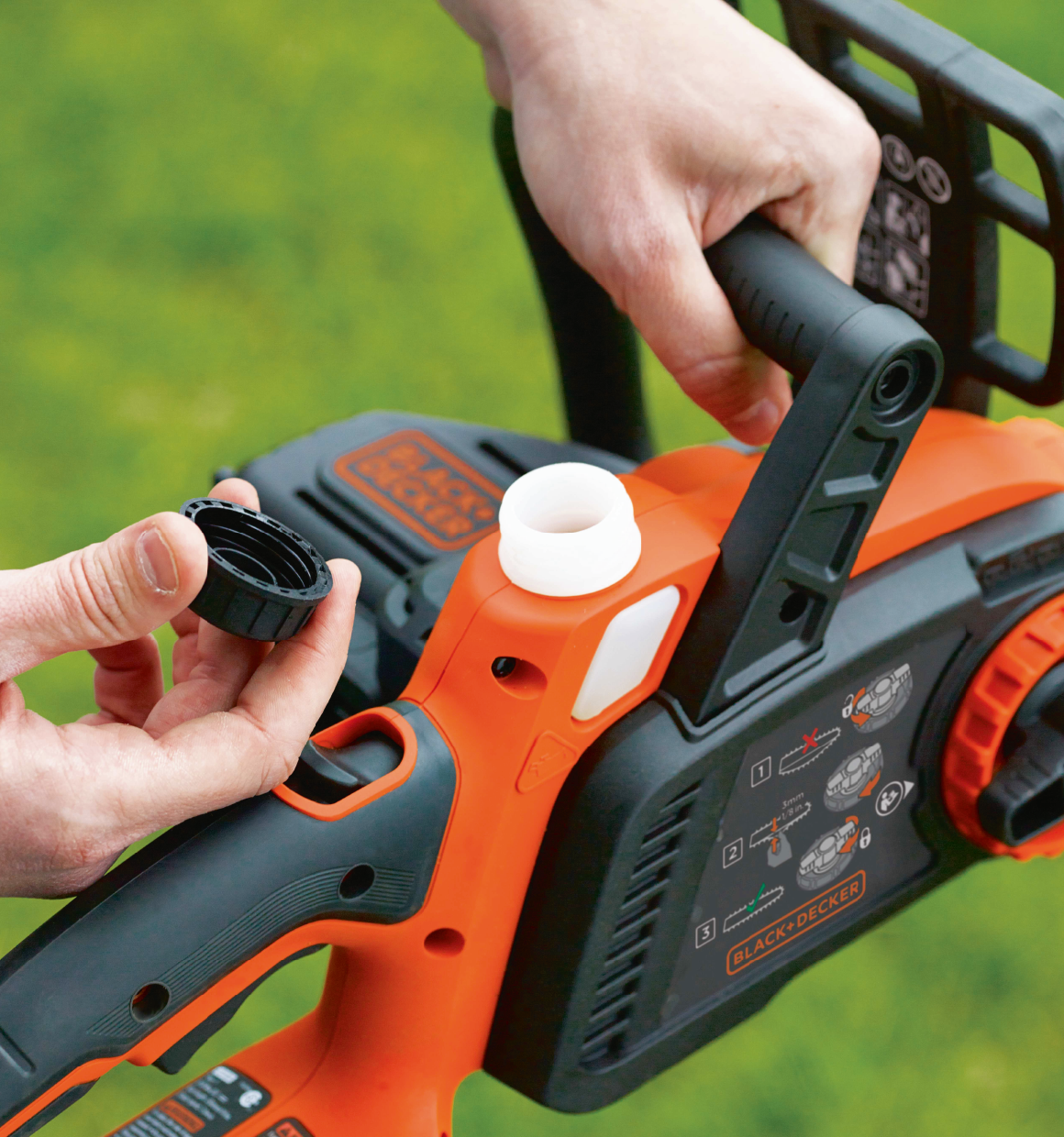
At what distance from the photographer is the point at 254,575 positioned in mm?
893

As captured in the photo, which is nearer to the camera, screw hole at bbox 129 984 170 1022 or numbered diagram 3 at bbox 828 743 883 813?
screw hole at bbox 129 984 170 1022

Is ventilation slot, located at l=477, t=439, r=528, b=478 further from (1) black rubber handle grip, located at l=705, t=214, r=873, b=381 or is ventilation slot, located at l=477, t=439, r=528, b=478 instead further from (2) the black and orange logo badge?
(1) black rubber handle grip, located at l=705, t=214, r=873, b=381

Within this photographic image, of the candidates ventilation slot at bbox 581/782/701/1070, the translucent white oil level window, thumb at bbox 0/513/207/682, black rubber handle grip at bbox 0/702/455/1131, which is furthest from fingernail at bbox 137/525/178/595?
ventilation slot at bbox 581/782/701/1070

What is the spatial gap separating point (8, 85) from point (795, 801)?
2692 millimetres

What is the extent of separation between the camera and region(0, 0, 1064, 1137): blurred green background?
1751 millimetres

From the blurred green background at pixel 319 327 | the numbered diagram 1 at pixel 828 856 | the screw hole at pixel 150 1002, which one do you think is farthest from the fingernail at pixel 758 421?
the blurred green background at pixel 319 327

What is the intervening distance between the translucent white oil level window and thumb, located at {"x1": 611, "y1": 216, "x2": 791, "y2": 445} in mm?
225

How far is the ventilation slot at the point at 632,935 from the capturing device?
40.1 inches

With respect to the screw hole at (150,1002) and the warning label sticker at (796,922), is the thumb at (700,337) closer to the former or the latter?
the warning label sticker at (796,922)

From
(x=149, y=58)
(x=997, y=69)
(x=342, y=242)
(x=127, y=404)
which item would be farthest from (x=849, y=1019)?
(x=149, y=58)

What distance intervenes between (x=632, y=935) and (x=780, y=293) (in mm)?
487

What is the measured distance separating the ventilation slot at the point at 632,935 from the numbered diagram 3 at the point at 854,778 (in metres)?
0.16

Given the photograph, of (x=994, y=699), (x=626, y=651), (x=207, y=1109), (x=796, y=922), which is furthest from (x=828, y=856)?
(x=207, y=1109)

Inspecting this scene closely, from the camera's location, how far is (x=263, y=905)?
35.2 inches
